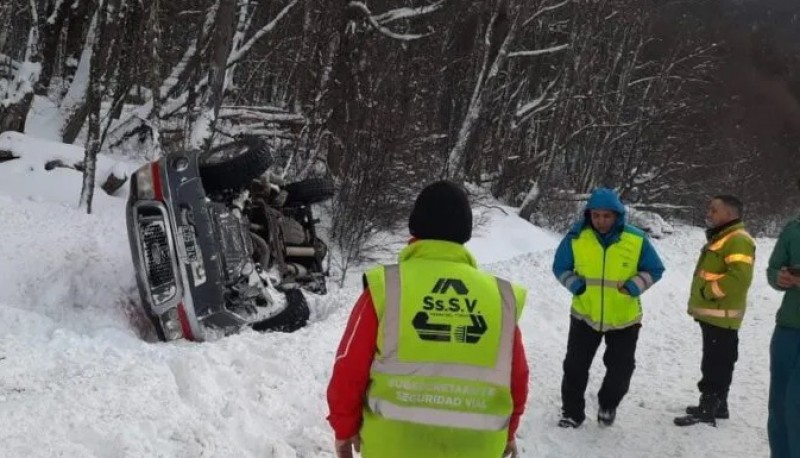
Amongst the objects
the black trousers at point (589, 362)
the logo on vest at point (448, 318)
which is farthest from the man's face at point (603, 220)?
the logo on vest at point (448, 318)

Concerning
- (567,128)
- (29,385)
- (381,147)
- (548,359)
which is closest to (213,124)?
(381,147)

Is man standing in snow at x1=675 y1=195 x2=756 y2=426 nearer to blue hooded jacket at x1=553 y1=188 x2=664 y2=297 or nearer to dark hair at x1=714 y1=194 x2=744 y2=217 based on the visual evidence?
dark hair at x1=714 y1=194 x2=744 y2=217

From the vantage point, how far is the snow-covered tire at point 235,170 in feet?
20.1

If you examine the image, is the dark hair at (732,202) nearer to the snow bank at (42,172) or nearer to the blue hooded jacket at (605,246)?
the blue hooded jacket at (605,246)

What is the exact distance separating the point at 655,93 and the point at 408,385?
22732 mm

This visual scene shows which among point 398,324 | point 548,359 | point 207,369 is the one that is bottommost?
point 548,359

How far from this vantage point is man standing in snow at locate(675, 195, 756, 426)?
507cm

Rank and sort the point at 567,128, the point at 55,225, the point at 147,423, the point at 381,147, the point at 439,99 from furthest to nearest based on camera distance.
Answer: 1. the point at 567,128
2. the point at 439,99
3. the point at 381,147
4. the point at 55,225
5. the point at 147,423

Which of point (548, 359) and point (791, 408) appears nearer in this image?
point (791, 408)

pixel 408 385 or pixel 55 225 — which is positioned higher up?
pixel 408 385

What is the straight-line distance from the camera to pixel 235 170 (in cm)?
613

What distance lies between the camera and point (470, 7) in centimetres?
1648

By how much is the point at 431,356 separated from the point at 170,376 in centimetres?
226

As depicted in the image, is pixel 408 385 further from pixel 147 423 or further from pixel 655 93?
pixel 655 93
